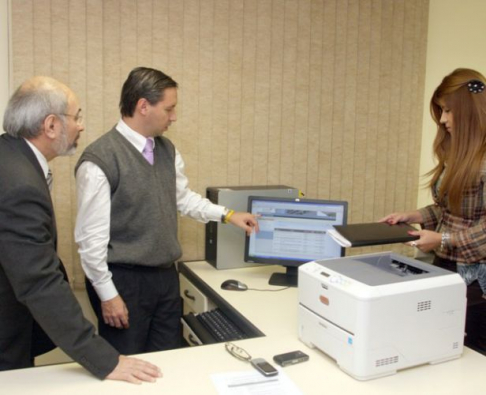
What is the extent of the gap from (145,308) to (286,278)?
2.19ft

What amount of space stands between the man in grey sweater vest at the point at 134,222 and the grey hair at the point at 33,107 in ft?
1.41

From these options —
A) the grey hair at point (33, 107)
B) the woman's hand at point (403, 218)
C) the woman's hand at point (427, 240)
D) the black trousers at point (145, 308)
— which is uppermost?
the grey hair at point (33, 107)

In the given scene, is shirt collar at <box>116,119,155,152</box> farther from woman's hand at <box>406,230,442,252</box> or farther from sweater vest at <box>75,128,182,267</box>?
woman's hand at <box>406,230,442,252</box>

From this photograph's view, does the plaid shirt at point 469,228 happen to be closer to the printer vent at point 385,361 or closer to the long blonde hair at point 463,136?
the long blonde hair at point 463,136

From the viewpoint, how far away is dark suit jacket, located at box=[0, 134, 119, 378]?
1295mm

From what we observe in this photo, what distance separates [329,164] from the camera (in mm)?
2992

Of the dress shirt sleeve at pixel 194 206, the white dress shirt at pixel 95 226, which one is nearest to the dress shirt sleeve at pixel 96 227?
the white dress shirt at pixel 95 226

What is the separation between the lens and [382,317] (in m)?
1.39

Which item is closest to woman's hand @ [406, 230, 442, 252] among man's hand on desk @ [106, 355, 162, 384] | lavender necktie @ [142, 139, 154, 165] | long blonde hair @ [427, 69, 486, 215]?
long blonde hair @ [427, 69, 486, 215]

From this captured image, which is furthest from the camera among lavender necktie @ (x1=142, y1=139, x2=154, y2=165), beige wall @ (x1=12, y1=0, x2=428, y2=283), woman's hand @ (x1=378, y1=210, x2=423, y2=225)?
beige wall @ (x1=12, y1=0, x2=428, y2=283)

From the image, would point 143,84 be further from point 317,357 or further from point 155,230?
point 317,357

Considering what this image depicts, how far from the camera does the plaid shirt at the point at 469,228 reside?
1812 mm

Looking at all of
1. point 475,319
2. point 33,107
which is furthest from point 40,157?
point 475,319

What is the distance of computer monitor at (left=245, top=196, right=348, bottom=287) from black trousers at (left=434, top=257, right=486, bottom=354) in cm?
61
